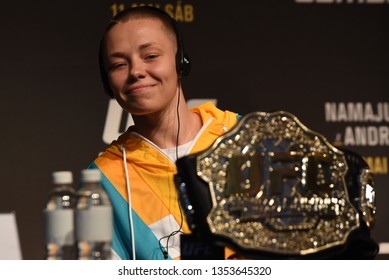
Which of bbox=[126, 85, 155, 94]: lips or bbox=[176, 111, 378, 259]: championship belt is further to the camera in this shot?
bbox=[126, 85, 155, 94]: lips

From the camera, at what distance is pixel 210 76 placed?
2.34 metres

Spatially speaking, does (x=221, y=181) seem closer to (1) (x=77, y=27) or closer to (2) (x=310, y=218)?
(2) (x=310, y=218)

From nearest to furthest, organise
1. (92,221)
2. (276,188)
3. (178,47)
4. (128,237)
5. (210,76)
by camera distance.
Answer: (92,221) → (276,188) → (128,237) → (178,47) → (210,76)

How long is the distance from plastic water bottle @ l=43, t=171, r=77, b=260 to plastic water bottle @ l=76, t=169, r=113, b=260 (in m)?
0.03

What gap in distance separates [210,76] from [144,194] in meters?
0.74

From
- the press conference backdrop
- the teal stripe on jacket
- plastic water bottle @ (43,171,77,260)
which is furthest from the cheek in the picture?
the press conference backdrop

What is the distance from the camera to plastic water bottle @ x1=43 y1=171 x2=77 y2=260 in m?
1.34

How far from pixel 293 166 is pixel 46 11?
3.88 ft

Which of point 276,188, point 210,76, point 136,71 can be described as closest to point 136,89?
point 136,71

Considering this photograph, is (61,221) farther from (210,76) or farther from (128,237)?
(210,76)

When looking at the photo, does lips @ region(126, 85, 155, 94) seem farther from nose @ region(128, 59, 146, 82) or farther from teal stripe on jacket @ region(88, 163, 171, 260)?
teal stripe on jacket @ region(88, 163, 171, 260)

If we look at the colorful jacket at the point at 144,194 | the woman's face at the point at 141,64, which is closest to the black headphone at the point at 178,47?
the woman's face at the point at 141,64

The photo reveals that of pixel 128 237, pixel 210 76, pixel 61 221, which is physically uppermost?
pixel 210 76

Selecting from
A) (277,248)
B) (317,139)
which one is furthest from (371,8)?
(277,248)
